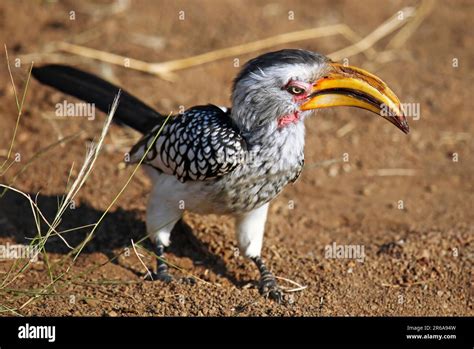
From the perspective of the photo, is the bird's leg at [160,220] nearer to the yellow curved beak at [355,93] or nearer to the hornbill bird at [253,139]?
the hornbill bird at [253,139]

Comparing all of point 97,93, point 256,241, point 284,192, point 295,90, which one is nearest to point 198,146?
point 295,90

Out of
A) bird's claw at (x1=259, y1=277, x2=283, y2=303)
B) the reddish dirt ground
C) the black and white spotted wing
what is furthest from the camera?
bird's claw at (x1=259, y1=277, x2=283, y2=303)

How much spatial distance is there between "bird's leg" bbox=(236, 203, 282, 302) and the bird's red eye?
830mm

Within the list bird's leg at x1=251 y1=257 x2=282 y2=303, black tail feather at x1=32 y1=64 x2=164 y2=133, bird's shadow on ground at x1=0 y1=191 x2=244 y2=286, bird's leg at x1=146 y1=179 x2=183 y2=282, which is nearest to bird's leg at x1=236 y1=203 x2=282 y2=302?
bird's leg at x1=251 y1=257 x2=282 y2=303

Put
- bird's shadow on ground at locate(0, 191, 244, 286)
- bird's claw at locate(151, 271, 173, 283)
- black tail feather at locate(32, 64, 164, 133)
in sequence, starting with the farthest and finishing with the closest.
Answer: black tail feather at locate(32, 64, 164, 133), bird's shadow on ground at locate(0, 191, 244, 286), bird's claw at locate(151, 271, 173, 283)

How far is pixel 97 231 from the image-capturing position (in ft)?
19.0

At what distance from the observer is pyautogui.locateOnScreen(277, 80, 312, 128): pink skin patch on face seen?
4562mm

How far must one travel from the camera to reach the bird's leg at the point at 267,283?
500 centimetres

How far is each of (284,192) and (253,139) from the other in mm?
1951

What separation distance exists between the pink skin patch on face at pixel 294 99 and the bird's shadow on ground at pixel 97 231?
4.12 ft

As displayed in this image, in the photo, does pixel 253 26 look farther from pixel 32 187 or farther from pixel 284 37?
pixel 32 187

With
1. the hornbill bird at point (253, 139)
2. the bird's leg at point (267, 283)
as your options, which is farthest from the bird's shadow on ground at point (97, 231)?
the hornbill bird at point (253, 139)

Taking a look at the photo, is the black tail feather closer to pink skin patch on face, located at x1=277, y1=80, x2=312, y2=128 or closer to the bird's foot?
pink skin patch on face, located at x1=277, y1=80, x2=312, y2=128

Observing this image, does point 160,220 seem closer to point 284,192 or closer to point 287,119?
point 287,119
